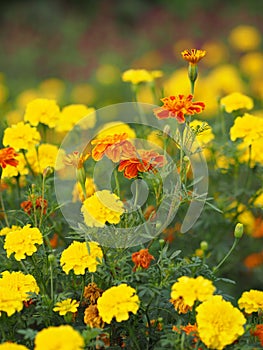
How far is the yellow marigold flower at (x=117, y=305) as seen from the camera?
1.45 metres

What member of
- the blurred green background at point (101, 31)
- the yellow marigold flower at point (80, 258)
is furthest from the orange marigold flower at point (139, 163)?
the blurred green background at point (101, 31)

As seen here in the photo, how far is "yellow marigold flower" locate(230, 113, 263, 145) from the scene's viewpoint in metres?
1.96

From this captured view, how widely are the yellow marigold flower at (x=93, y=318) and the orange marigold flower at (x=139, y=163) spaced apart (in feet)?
1.06

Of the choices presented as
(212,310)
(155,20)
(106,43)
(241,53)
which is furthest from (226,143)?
(155,20)

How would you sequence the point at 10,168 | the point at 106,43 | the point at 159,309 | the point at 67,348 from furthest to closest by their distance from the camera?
the point at 106,43, the point at 10,168, the point at 159,309, the point at 67,348

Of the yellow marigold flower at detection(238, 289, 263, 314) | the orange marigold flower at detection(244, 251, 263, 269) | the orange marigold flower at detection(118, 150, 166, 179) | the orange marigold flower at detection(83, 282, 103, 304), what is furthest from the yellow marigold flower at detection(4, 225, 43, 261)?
the orange marigold flower at detection(244, 251, 263, 269)

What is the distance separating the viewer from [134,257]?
1578 mm

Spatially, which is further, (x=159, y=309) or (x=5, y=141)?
(x=5, y=141)

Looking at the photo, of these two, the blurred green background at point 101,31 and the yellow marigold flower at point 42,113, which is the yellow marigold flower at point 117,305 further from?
the blurred green background at point 101,31

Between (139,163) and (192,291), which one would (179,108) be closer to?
(139,163)

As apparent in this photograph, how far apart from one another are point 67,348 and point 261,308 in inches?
22.5

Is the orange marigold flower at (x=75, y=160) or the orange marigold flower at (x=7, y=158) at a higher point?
the orange marigold flower at (x=7, y=158)

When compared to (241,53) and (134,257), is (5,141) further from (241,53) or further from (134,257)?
(241,53)

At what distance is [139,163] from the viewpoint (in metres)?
1.62
